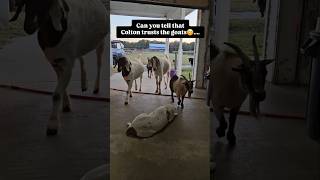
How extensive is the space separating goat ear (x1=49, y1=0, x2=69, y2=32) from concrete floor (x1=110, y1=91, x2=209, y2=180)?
0.34 meters

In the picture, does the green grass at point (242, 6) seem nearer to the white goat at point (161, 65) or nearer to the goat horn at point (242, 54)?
the goat horn at point (242, 54)

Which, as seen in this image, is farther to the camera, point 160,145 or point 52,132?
point 160,145

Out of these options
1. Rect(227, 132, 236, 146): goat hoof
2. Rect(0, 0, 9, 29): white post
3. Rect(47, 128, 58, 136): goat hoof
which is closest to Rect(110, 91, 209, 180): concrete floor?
Rect(227, 132, 236, 146): goat hoof

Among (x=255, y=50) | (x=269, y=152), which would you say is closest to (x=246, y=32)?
(x=255, y=50)

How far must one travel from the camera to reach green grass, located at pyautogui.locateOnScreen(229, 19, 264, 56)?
1529mm

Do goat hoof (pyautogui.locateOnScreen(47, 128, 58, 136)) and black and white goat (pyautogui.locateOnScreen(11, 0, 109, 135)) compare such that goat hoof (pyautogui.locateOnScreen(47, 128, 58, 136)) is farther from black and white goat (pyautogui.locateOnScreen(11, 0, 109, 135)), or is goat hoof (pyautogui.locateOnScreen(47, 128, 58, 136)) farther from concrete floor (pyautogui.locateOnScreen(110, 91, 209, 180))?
concrete floor (pyautogui.locateOnScreen(110, 91, 209, 180))

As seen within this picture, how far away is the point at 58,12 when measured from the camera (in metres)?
1.42

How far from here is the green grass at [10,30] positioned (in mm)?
1394

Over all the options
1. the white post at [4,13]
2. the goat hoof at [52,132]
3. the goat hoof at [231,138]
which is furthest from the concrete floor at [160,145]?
the white post at [4,13]

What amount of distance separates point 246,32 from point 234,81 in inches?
8.2

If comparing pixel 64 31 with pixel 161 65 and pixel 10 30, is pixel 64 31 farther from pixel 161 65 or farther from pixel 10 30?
pixel 161 65

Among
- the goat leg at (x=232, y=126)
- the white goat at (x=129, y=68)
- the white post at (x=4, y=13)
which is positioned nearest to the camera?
the white post at (x=4, y=13)

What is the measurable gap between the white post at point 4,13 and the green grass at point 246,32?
0.87m

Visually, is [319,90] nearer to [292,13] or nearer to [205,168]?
[292,13]
